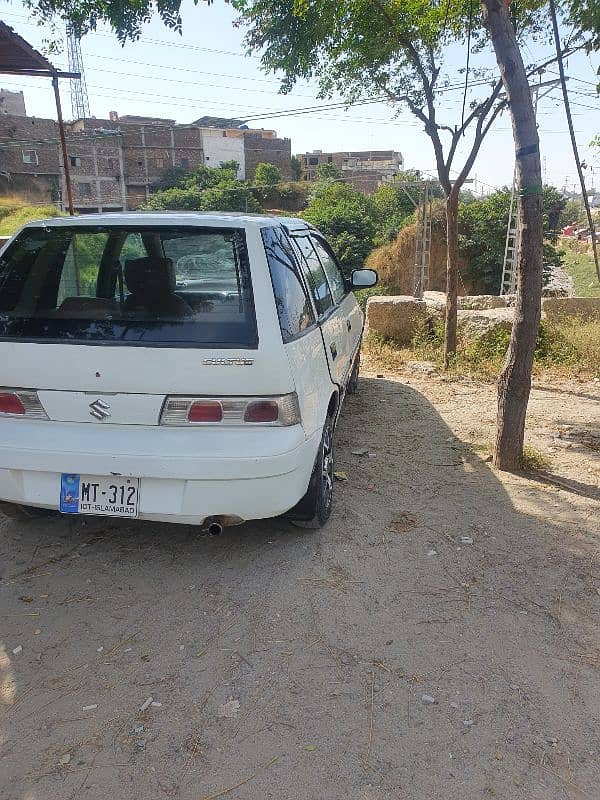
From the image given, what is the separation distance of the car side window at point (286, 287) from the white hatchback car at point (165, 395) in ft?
0.05

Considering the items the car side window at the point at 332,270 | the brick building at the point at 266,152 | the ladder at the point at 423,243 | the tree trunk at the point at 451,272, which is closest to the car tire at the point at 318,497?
the car side window at the point at 332,270

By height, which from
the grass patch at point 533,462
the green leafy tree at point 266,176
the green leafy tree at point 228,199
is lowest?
the grass patch at point 533,462

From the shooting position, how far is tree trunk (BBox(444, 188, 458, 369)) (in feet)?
24.1

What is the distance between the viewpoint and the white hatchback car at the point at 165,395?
8.82ft

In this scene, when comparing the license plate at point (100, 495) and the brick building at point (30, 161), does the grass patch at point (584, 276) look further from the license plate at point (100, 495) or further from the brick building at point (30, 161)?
the brick building at point (30, 161)

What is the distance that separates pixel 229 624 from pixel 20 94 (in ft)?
263

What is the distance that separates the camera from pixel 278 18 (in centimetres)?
606

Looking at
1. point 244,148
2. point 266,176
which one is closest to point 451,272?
point 266,176

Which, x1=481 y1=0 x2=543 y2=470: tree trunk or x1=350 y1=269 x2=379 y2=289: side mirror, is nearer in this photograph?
x1=481 y1=0 x2=543 y2=470: tree trunk

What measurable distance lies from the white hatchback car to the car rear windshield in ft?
0.03

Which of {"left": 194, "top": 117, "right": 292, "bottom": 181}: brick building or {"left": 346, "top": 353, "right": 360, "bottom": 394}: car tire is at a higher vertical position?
{"left": 194, "top": 117, "right": 292, "bottom": 181}: brick building

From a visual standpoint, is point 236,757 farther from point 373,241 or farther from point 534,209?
point 373,241

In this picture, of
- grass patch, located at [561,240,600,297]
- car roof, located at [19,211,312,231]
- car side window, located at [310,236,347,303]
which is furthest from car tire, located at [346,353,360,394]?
grass patch, located at [561,240,600,297]

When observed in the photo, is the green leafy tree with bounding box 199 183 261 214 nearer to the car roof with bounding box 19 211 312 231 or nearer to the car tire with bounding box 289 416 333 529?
the car roof with bounding box 19 211 312 231
